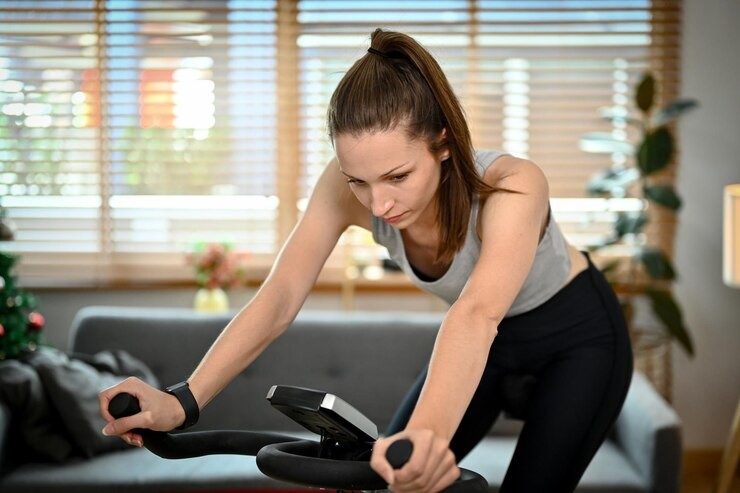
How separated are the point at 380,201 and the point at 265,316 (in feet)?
1.08

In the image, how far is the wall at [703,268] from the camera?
4.10m

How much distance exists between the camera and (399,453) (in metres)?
1.01

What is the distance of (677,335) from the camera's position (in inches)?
149

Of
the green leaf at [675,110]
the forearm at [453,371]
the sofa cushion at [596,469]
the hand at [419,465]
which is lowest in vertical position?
the sofa cushion at [596,469]

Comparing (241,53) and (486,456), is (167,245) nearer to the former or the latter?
(241,53)

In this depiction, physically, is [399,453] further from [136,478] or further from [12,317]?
[12,317]

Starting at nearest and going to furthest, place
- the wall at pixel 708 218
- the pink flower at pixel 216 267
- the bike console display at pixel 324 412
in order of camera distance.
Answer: the bike console display at pixel 324 412 → the pink flower at pixel 216 267 → the wall at pixel 708 218

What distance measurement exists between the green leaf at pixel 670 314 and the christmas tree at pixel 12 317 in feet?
7.37

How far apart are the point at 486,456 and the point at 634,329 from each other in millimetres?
1211

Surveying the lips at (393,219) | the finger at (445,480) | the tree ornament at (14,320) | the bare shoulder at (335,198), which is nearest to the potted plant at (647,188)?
the tree ornament at (14,320)

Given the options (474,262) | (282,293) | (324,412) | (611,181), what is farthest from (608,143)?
(324,412)

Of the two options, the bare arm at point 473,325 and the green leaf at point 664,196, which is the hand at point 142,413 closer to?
the bare arm at point 473,325

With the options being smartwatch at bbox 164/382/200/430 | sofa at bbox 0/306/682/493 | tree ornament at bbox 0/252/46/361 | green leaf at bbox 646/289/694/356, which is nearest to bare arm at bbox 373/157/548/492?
smartwatch at bbox 164/382/200/430

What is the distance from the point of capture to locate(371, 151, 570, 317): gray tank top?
164 centimetres
